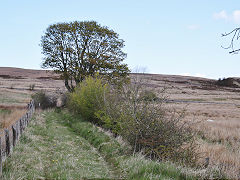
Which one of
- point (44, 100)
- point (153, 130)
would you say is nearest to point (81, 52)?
point (44, 100)

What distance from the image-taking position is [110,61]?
32406 mm

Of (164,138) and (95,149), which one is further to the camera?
(95,149)

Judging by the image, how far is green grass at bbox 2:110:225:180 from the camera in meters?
6.66

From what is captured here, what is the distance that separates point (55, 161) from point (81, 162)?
0.81 meters

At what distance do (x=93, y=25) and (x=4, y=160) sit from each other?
27.0 meters

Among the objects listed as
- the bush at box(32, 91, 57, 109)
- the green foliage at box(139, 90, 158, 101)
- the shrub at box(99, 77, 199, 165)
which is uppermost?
the green foliage at box(139, 90, 158, 101)

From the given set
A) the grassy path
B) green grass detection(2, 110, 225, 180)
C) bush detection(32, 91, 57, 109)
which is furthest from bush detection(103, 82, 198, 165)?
bush detection(32, 91, 57, 109)

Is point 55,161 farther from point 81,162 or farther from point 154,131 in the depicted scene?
point 154,131

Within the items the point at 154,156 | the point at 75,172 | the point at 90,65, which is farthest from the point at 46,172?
the point at 90,65

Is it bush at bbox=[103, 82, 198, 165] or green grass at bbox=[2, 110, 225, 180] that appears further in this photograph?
bush at bbox=[103, 82, 198, 165]

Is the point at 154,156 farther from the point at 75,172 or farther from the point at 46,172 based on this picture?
the point at 46,172

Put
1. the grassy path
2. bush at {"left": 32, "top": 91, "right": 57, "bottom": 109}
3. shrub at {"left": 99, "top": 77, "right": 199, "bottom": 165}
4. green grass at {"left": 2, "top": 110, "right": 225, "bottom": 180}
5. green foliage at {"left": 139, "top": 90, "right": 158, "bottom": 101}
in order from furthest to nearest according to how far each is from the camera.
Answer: bush at {"left": 32, "top": 91, "right": 57, "bottom": 109} < green foliage at {"left": 139, "top": 90, "right": 158, "bottom": 101} < shrub at {"left": 99, "top": 77, "right": 199, "bottom": 165} < the grassy path < green grass at {"left": 2, "top": 110, "right": 225, "bottom": 180}

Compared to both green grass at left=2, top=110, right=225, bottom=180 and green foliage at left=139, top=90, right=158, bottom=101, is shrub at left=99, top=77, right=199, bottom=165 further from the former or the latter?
green grass at left=2, top=110, right=225, bottom=180

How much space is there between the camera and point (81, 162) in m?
8.28
